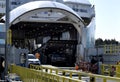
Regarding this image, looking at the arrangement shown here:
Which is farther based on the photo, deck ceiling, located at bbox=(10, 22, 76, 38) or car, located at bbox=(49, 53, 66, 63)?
deck ceiling, located at bbox=(10, 22, 76, 38)

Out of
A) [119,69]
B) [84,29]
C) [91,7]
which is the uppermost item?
[91,7]

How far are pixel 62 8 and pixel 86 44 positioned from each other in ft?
21.2

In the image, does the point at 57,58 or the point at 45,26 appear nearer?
the point at 57,58

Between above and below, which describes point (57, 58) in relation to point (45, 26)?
below

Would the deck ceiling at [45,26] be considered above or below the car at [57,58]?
above

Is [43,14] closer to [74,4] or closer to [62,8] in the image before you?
[62,8]

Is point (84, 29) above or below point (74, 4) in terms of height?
below

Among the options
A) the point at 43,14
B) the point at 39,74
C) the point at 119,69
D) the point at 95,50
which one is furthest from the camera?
the point at 43,14

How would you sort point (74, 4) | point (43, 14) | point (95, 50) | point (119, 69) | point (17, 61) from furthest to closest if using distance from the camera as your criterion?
point (74, 4)
point (43, 14)
point (95, 50)
point (17, 61)
point (119, 69)

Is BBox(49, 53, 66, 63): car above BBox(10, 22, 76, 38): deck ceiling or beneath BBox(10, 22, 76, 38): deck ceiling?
beneath

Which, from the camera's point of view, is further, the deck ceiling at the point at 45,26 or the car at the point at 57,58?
the deck ceiling at the point at 45,26

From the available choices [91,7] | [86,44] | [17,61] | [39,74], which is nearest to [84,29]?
[86,44]

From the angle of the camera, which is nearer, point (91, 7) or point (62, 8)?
point (62, 8)

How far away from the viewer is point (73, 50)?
46.7 metres
